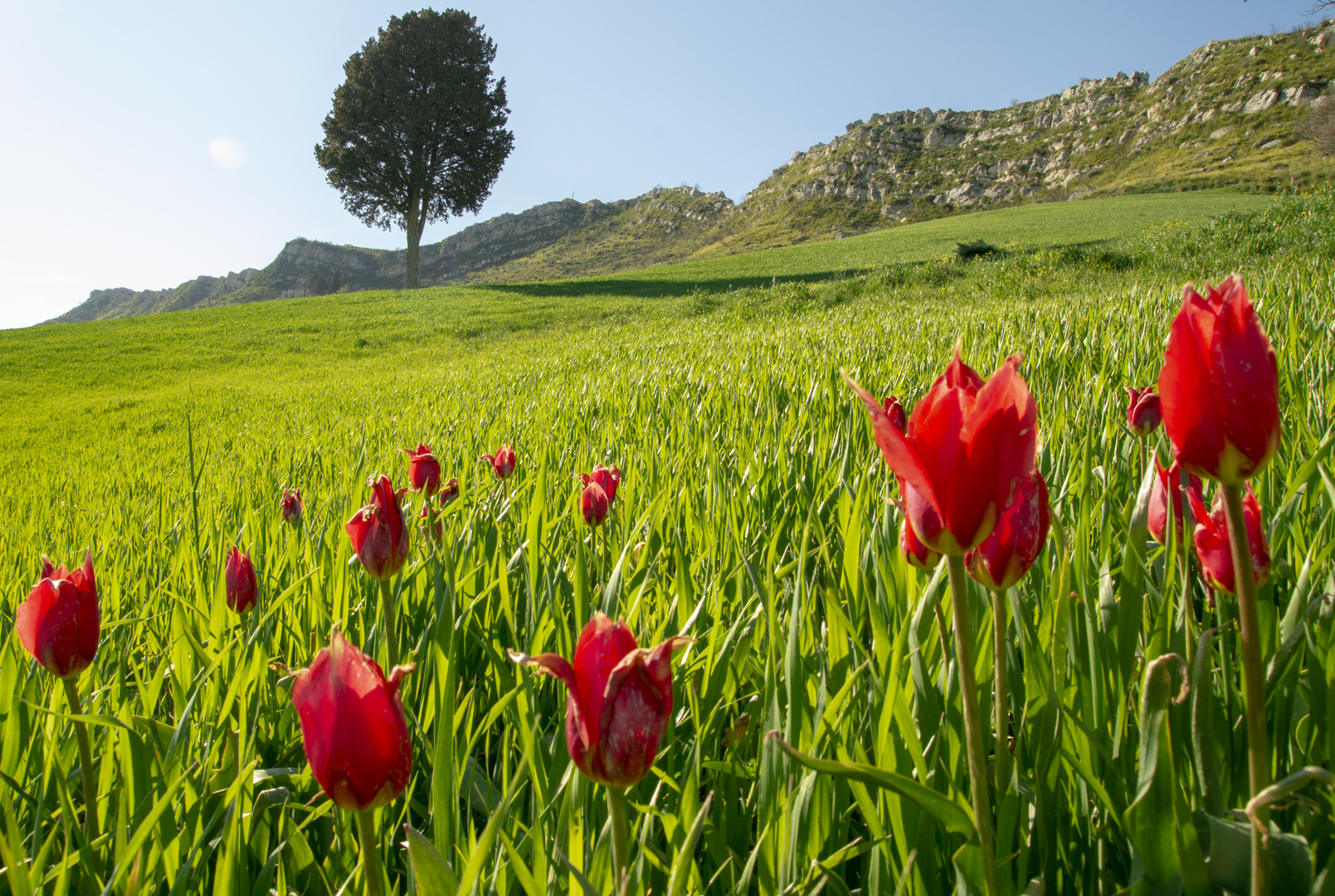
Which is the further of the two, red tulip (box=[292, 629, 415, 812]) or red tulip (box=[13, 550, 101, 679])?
red tulip (box=[13, 550, 101, 679])

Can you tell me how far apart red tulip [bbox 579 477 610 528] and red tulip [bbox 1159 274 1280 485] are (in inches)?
50.1

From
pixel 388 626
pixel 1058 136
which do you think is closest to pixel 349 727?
pixel 388 626

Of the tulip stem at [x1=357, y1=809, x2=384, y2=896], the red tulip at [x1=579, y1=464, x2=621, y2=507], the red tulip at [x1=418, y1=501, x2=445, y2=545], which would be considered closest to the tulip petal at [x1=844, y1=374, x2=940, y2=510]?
the tulip stem at [x1=357, y1=809, x2=384, y2=896]

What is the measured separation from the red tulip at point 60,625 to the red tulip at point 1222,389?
1.32 meters

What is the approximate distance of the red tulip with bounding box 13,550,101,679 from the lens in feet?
2.98

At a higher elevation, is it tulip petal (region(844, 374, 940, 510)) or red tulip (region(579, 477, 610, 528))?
tulip petal (region(844, 374, 940, 510))

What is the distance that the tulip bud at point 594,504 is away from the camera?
165cm

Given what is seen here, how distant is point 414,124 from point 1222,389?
41.7m

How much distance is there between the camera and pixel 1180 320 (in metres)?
0.51

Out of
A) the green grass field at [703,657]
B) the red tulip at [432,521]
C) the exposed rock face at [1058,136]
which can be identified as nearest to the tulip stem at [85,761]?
the green grass field at [703,657]

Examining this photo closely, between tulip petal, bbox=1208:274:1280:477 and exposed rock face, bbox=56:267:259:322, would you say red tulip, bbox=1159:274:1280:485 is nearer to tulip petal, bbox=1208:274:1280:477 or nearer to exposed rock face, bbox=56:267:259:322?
tulip petal, bbox=1208:274:1280:477

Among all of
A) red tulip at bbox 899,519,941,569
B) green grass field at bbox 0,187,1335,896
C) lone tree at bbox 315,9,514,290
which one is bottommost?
green grass field at bbox 0,187,1335,896

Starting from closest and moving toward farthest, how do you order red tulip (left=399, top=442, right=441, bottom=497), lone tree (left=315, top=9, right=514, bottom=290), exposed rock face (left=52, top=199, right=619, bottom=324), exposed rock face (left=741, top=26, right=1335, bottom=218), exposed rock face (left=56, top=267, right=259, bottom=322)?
red tulip (left=399, top=442, right=441, bottom=497) → lone tree (left=315, top=9, right=514, bottom=290) → exposed rock face (left=741, top=26, right=1335, bottom=218) → exposed rock face (left=52, top=199, right=619, bottom=324) → exposed rock face (left=56, top=267, right=259, bottom=322)

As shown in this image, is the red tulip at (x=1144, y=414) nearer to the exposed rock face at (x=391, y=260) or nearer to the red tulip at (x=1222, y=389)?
the red tulip at (x=1222, y=389)
